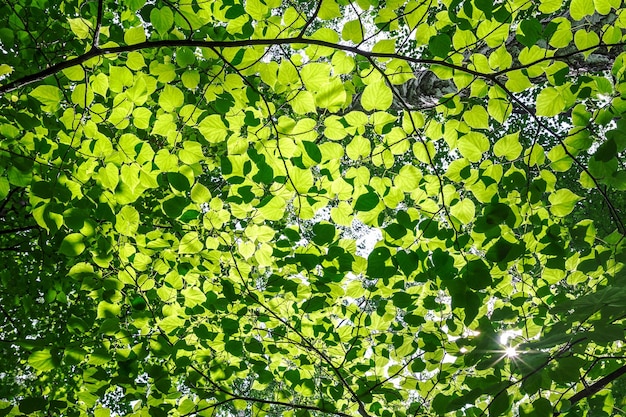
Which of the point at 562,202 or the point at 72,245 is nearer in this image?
the point at 72,245

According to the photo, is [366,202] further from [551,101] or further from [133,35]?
[133,35]

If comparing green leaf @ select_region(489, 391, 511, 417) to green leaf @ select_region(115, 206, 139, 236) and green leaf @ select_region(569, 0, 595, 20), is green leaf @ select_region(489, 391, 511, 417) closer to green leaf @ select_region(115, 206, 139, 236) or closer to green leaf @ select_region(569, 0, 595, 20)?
green leaf @ select_region(569, 0, 595, 20)

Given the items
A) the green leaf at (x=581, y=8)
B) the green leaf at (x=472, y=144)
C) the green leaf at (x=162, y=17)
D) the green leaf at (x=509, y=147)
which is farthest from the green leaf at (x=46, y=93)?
the green leaf at (x=581, y=8)

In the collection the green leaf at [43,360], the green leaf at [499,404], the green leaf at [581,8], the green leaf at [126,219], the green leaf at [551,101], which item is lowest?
the green leaf at [499,404]

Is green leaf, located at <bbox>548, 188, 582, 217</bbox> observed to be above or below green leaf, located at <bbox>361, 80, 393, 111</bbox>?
below

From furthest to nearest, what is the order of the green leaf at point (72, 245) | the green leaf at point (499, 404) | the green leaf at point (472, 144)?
the green leaf at point (472, 144)
the green leaf at point (72, 245)
the green leaf at point (499, 404)

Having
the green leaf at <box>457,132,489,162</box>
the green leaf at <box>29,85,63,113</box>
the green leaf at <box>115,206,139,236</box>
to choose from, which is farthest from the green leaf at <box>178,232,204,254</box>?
the green leaf at <box>457,132,489,162</box>

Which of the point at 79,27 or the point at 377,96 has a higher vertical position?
the point at 79,27

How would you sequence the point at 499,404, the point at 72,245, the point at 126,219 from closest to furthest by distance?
the point at 499,404 → the point at 72,245 → the point at 126,219

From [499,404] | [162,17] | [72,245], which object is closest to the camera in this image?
[499,404]

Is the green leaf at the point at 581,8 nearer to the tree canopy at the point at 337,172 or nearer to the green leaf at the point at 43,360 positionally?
the tree canopy at the point at 337,172

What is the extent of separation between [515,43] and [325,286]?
3701 millimetres

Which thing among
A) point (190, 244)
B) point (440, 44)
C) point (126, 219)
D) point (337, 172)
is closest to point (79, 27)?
point (126, 219)

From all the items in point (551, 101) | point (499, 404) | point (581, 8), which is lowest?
point (499, 404)
